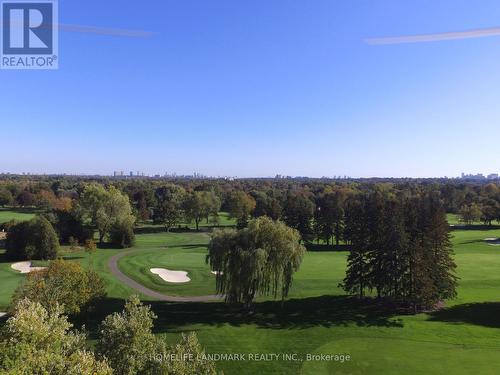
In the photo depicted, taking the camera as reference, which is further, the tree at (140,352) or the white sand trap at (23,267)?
the white sand trap at (23,267)

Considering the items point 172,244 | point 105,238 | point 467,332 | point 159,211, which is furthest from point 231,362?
point 159,211

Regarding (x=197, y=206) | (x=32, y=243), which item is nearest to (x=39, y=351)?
(x=32, y=243)

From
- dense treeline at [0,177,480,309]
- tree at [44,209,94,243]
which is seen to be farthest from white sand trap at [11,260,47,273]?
tree at [44,209,94,243]

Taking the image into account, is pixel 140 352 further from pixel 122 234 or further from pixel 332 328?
pixel 122 234

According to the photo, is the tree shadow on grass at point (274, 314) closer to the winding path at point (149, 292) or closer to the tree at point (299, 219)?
the winding path at point (149, 292)

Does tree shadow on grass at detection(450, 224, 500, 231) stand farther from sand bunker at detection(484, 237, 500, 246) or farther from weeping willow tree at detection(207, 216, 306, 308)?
weeping willow tree at detection(207, 216, 306, 308)

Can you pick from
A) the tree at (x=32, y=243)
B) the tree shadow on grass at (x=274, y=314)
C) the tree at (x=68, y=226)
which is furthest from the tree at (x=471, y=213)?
the tree at (x=32, y=243)

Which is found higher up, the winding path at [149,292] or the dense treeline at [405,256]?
the dense treeline at [405,256]
